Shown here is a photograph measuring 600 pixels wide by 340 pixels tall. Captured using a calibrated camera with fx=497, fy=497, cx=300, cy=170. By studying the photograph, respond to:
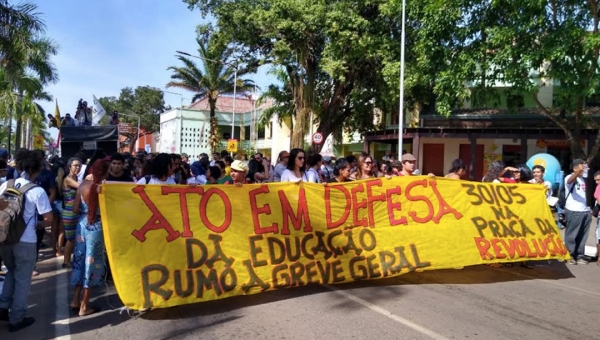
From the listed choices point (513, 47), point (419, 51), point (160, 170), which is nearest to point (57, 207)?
point (160, 170)

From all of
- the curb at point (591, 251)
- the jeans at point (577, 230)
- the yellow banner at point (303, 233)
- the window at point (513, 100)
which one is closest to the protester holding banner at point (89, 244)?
the yellow banner at point (303, 233)

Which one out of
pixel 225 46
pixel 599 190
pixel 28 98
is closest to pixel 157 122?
pixel 28 98

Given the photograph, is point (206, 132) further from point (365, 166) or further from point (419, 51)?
point (365, 166)

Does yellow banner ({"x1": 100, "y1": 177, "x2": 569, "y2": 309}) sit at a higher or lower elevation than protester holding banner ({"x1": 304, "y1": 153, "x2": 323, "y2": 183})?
lower

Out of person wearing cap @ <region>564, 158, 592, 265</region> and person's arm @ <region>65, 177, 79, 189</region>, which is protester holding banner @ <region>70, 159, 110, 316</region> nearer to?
A: person's arm @ <region>65, 177, 79, 189</region>

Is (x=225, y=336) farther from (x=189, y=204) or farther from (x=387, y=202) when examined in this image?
(x=387, y=202)

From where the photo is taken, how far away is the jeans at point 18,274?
Result: 4.42 meters

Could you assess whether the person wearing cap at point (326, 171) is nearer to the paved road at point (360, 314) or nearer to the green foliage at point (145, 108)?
the paved road at point (360, 314)

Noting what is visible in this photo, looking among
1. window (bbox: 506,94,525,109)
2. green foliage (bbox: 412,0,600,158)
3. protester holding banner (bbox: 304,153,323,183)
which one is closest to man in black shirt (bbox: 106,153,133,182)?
protester holding banner (bbox: 304,153,323,183)

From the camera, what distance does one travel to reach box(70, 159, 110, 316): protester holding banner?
4.82 metres

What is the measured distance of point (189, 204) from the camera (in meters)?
5.20

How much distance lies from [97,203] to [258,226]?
167 centimetres

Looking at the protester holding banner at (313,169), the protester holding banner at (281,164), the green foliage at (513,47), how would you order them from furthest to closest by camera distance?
the green foliage at (513,47)
the protester holding banner at (281,164)
the protester holding banner at (313,169)

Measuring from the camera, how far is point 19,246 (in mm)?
4410
